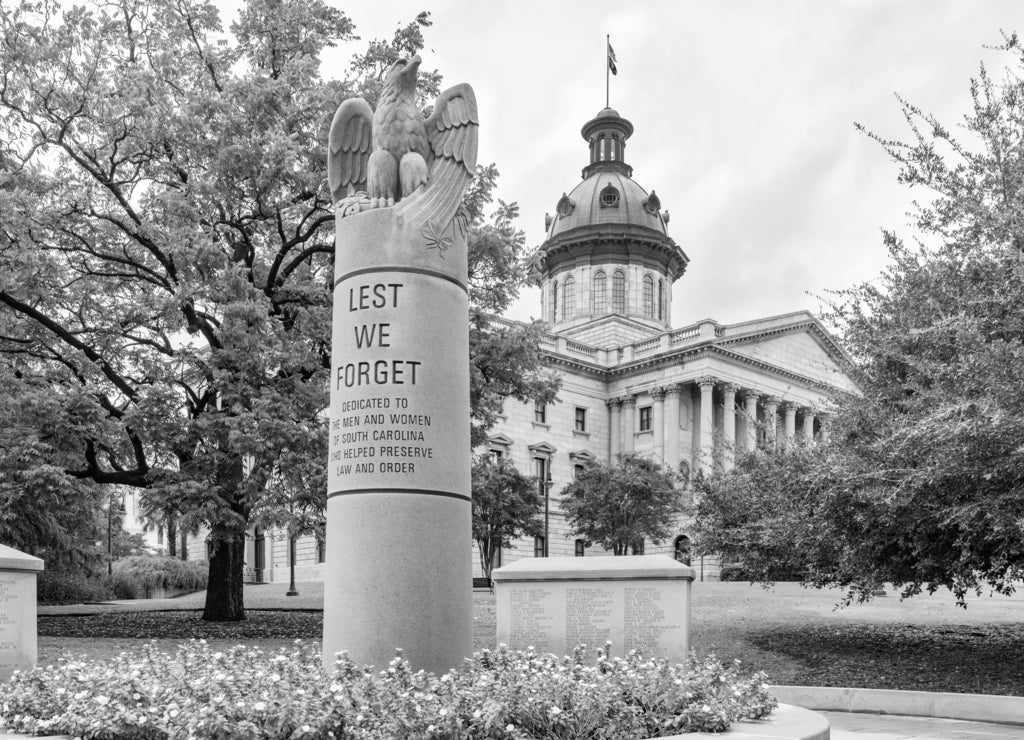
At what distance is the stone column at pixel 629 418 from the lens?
77875 mm

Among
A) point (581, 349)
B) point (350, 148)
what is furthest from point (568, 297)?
Result: point (350, 148)

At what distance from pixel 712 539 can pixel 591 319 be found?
65.3m

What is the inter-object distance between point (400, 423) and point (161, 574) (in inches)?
1942

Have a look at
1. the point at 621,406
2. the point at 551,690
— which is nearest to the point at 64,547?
the point at 551,690

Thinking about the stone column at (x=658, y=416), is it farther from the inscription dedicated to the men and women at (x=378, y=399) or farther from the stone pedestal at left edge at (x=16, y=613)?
the inscription dedicated to the men and women at (x=378, y=399)

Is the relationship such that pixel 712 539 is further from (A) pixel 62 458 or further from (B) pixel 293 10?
(B) pixel 293 10

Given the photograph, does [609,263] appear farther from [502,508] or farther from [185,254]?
[185,254]

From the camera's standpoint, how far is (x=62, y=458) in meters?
21.2

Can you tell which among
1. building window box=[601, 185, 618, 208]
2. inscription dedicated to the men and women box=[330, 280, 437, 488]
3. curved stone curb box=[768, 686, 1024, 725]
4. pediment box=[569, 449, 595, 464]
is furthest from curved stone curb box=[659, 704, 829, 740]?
building window box=[601, 185, 618, 208]

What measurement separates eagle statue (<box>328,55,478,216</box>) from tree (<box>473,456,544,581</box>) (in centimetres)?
3645

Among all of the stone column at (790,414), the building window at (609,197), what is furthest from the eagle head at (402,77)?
the building window at (609,197)

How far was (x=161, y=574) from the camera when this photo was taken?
54312mm

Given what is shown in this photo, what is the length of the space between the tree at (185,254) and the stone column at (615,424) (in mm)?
53706

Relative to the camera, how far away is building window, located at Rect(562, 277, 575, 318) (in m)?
86.9
